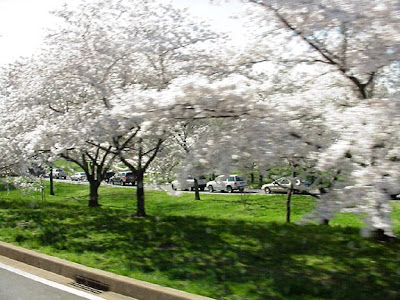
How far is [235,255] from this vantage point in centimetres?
785

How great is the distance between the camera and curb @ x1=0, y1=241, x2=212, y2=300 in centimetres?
562

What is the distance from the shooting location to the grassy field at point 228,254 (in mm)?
5938

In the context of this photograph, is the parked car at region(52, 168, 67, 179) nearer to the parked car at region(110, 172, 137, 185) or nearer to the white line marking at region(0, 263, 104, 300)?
the parked car at region(110, 172, 137, 185)

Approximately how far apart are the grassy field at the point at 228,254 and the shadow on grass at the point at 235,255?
0.01 meters

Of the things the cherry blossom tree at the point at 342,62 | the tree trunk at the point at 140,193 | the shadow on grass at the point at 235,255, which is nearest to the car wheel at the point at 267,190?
the tree trunk at the point at 140,193

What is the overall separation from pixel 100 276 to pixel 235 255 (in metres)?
2.39

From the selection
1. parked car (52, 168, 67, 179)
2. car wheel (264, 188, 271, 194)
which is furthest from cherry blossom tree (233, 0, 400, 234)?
parked car (52, 168, 67, 179)

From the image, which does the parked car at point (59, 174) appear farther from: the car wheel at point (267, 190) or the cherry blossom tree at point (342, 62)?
the cherry blossom tree at point (342, 62)

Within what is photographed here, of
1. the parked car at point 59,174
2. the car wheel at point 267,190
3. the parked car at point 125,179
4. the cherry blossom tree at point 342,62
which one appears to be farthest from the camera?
the parked car at point 59,174

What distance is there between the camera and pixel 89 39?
11.0 meters

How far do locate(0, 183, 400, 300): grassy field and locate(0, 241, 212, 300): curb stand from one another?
29 cm

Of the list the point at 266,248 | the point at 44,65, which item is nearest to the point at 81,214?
the point at 44,65

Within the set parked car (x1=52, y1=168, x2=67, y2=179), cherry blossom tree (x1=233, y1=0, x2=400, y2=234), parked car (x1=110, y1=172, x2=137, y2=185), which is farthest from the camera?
parked car (x1=52, y1=168, x2=67, y2=179)

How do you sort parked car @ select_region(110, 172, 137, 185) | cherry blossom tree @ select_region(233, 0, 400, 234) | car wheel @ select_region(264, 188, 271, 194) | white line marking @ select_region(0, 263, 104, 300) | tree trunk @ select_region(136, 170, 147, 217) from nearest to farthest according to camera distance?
cherry blossom tree @ select_region(233, 0, 400, 234) → white line marking @ select_region(0, 263, 104, 300) → tree trunk @ select_region(136, 170, 147, 217) → car wheel @ select_region(264, 188, 271, 194) → parked car @ select_region(110, 172, 137, 185)
